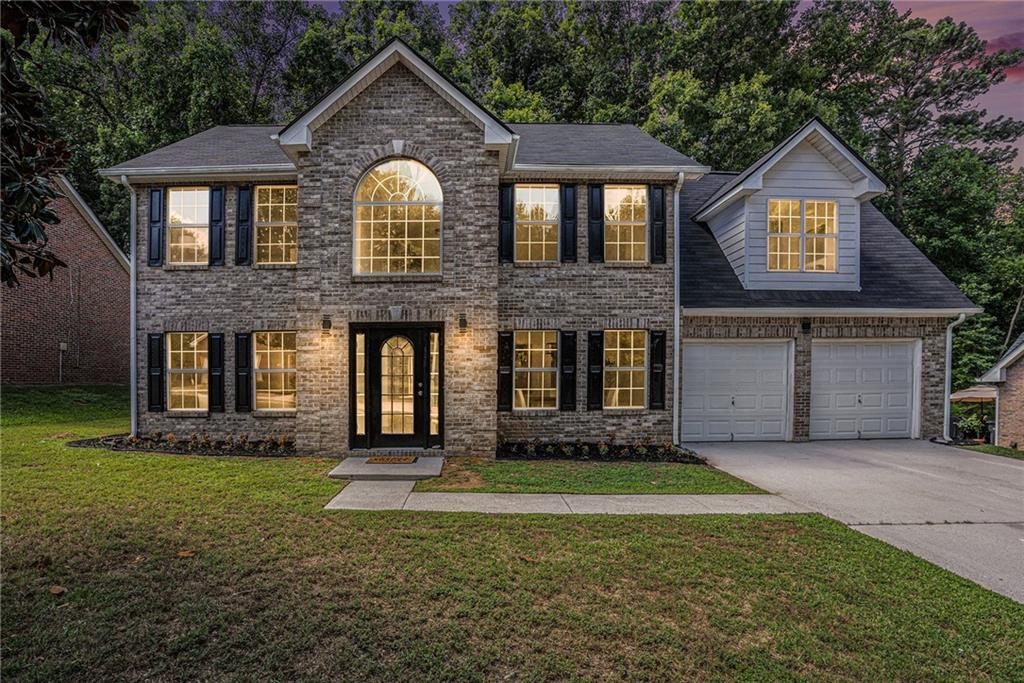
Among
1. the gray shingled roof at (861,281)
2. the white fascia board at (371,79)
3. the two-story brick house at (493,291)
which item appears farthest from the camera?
the gray shingled roof at (861,281)

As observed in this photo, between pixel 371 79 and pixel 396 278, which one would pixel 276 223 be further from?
pixel 371 79

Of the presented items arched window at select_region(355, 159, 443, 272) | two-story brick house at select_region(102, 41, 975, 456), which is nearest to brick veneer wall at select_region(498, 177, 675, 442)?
two-story brick house at select_region(102, 41, 975, 456)

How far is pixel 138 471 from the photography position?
7.34 metres

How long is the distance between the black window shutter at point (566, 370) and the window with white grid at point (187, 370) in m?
7.73

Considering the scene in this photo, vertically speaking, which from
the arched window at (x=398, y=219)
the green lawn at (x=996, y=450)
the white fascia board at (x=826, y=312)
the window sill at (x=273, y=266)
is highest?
the arched window at (x=398, y=219)

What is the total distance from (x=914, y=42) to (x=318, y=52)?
2802 cm

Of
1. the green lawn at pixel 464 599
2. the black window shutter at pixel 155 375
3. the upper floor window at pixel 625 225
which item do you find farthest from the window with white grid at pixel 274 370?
the upper floor window at pixel 625 225

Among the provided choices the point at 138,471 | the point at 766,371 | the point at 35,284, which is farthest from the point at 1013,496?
the point at 35,284

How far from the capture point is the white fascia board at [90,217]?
621 inches

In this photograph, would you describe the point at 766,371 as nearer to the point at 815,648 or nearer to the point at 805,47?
the point at 815,648

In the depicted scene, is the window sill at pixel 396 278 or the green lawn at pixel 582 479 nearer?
the green lawn at pixel 582 479

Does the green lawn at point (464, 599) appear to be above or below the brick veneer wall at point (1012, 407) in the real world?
below

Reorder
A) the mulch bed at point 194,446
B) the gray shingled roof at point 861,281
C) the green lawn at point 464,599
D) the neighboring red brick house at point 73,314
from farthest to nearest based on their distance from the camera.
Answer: the neighboring red brick house at point 73,314
the gray shingled roof at point 861,281
the mulch bed at point 194,446
the green lawn at point 464,599

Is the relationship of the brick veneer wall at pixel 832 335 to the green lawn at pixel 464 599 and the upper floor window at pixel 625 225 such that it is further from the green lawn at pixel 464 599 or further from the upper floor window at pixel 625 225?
the green lawn at pixel 464 599
